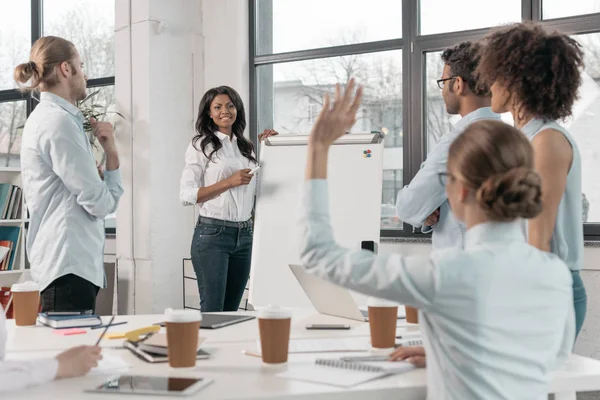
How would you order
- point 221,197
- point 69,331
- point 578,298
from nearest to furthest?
point 578,298, point 69,331, point 221,197

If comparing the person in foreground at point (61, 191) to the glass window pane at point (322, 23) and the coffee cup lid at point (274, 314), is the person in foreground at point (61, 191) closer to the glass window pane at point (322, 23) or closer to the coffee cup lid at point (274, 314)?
the coffee cup lid at point (274, 314)

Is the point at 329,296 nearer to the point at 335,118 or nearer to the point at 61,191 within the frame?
the point at 335,118

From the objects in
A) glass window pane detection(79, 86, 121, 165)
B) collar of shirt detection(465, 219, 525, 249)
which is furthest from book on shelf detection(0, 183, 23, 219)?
collar of shirt detection(465, 219, 525, 249)

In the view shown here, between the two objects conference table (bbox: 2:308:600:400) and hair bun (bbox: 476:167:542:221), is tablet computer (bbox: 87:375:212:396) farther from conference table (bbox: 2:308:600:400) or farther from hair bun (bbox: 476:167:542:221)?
hair bun (bbox: 476:167:542:221)

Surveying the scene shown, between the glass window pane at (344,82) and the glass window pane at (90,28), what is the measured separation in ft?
4.21

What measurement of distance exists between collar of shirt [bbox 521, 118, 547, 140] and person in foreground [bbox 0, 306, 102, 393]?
1.10 meters

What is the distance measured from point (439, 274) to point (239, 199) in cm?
243

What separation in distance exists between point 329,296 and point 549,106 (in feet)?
2.66

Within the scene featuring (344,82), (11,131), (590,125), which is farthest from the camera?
(11,131)

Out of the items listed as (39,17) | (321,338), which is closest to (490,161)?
(321,338)

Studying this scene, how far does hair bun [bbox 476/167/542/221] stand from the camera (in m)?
1.15

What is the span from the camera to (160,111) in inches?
A: 185

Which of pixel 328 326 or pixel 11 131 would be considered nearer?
pixel 328 326

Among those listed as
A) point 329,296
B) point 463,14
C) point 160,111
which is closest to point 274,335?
point 329,296
